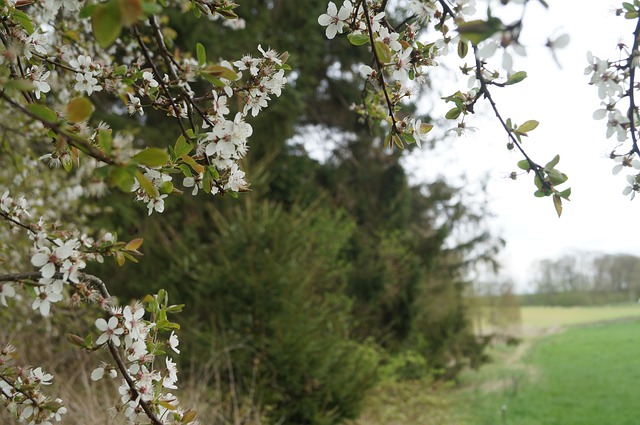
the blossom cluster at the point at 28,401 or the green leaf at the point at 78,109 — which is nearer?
the green leaf at the point at 78,109

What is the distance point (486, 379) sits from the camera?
10.1m

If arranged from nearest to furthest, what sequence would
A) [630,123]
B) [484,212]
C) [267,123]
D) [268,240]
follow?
[630,123] → [268,240] → [267,123] → [484,212]

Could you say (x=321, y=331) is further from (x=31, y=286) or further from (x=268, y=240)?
(x=31, y=286)

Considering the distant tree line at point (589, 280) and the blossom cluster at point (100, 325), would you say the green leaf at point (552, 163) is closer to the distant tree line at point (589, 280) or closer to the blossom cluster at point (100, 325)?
the blossom cluster at point (100, 325)

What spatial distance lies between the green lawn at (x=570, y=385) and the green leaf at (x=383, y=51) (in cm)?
573

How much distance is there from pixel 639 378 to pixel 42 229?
25.9 ft

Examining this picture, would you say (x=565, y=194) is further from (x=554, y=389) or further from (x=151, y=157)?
(x=554, y=389)

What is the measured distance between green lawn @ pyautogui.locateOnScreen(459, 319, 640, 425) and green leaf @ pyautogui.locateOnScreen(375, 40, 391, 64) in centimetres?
573

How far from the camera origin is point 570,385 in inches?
334

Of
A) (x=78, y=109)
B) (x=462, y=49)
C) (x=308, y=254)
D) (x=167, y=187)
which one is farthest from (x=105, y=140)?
(x=308, y=254)

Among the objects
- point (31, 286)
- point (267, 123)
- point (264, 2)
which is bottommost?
point (31, 286)

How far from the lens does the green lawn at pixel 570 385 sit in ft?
21.6

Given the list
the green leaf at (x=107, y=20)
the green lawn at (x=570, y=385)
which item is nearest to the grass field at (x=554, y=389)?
the green lawn at (x=570, y=385)

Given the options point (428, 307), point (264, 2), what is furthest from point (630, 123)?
point (428, 307)
